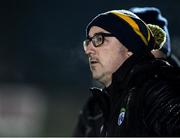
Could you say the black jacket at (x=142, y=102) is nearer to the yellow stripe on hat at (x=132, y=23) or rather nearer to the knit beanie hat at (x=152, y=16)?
the yellow stripe on hat at (x=132, y=23)

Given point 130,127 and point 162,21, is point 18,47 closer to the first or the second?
point 162,21

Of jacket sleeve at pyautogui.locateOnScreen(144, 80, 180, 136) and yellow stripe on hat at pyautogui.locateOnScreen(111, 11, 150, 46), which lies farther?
yellow stripe on hat at pyautogui.locateOnScreen(111, 11, 150, 46)

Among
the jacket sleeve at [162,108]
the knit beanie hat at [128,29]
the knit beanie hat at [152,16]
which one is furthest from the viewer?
the knit beanie hat at [152,16]

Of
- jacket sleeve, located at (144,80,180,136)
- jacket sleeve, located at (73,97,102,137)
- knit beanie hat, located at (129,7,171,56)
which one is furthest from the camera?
jacket sleeve, located at (73,97,102,137)

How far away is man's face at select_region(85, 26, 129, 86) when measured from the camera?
3365 mm

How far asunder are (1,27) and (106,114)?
732cm

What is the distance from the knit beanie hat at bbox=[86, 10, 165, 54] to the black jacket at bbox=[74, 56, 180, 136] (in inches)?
4.0

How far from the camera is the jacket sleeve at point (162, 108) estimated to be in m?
2.85

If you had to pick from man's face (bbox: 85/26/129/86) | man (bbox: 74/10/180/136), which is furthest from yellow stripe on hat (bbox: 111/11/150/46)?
man's face (bbox: 85/26/129/86)

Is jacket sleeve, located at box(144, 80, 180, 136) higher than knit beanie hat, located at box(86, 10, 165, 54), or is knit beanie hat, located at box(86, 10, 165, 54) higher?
knit beanie hat, located at box(86, 10, 165, 54)

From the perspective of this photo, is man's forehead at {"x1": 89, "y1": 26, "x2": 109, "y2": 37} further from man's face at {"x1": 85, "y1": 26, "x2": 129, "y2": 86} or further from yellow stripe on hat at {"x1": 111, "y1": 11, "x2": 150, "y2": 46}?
yellow stripe on hat at {"x1": 111, "y1": 11, "x2": 150, "y2": 46}

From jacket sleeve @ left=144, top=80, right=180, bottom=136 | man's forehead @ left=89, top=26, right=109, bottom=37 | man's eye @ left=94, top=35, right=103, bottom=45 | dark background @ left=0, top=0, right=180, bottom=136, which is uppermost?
man's forehead @ left=89, top=26, right=109, bottom=37

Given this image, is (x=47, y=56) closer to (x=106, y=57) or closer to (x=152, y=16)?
(x=152, y=16)

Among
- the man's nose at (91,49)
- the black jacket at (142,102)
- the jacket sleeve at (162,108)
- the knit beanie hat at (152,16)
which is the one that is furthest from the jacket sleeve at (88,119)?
the jacket sleeve at (162,108)
